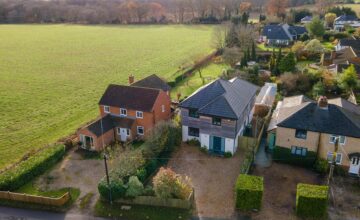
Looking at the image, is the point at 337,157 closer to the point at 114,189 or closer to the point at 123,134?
the point at 114,189

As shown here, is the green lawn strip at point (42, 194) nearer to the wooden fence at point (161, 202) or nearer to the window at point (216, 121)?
the wooden fence at point (161, 202)

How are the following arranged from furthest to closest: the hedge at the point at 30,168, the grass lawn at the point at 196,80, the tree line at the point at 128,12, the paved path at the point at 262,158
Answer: the tree line at the point at 128,12
the grass lawn at the point at 196,80
the paved path at the point at 262,158
the hedge at the point at 30,168

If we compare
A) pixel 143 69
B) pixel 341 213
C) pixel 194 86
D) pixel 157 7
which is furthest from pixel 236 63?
pixel 157 7

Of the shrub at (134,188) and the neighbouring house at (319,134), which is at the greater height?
the neighbouring house at (319,134)

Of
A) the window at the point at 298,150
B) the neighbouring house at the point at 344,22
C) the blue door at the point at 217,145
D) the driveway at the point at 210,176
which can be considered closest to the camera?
the driveway at the point at 210,176

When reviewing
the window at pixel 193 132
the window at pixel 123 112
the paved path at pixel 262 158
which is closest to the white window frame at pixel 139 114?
the window at pixel 123 112

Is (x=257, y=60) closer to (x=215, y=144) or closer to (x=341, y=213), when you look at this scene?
(x=215, y=144)
